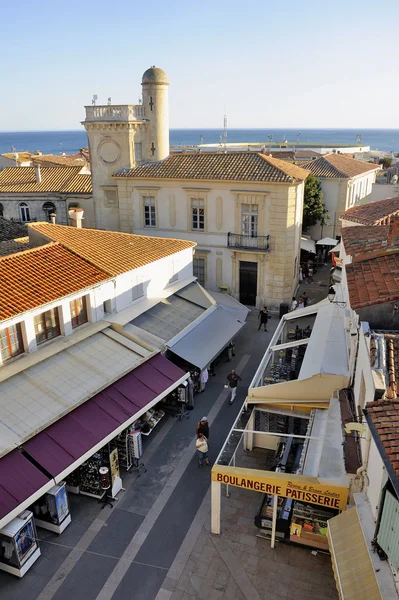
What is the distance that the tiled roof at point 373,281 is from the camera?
11.3 metres

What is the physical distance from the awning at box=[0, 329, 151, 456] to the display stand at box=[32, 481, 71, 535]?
1.48 m

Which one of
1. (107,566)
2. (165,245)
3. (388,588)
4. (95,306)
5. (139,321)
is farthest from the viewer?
(165,245)

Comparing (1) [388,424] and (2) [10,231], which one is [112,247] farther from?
(1) [388,424]

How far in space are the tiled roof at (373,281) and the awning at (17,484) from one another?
8.13 m

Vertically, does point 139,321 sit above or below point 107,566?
above

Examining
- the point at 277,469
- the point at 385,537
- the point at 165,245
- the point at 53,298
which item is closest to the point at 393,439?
the point at 385,537

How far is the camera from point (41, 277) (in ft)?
48.6

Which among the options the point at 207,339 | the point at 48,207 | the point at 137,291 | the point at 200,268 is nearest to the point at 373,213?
the point at 200,268

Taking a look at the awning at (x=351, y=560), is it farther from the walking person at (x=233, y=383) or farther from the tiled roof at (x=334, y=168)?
the tiled roof at (x=334, y=168)

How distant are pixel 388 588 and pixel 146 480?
7.53 metres

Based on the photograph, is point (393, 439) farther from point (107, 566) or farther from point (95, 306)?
point (95, 306)

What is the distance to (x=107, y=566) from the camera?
10.8 metres

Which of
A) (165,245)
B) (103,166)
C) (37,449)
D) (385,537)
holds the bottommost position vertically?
(37,449)

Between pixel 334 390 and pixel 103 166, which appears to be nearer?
pixel 334 390
